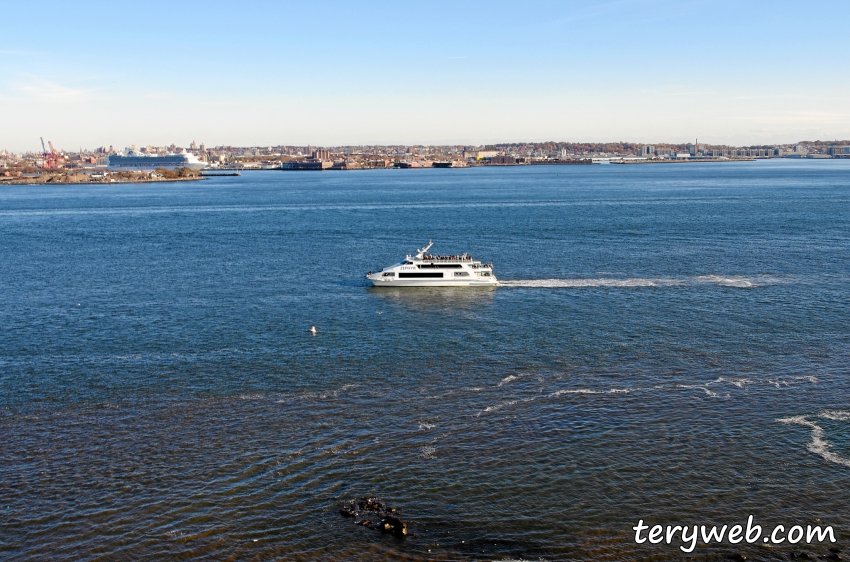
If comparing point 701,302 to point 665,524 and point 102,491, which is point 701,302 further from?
point 102,491

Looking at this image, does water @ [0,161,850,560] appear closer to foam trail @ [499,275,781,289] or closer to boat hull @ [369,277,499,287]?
foam trail @ [499,275,781,289]

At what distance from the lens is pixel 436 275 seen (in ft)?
217

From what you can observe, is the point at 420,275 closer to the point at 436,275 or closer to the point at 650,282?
the point at 436,275

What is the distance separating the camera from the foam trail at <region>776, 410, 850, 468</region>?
→ 29.5 meters

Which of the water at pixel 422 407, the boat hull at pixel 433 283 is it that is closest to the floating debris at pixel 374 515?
the water at pixel 422 407

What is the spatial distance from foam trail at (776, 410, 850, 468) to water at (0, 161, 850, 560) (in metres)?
0.15

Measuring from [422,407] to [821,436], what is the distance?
18.2 m

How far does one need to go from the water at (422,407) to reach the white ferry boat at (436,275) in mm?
1106

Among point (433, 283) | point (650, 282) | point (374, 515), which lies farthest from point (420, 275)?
point (374, 515)

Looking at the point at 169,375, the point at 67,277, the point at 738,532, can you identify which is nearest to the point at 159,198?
the point at 67,277

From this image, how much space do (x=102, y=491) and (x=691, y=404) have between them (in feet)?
88.6

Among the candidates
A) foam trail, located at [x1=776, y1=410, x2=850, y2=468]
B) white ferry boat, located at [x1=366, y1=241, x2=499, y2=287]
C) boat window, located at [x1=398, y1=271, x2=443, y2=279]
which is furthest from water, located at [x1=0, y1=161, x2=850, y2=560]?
boat window, located at [x1=398, y1=271, x2=443, y2=279]

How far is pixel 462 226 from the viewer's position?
114625 mm

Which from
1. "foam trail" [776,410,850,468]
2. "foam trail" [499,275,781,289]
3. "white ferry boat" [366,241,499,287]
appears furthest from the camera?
"white ferry boat" [366,241,499,287]
